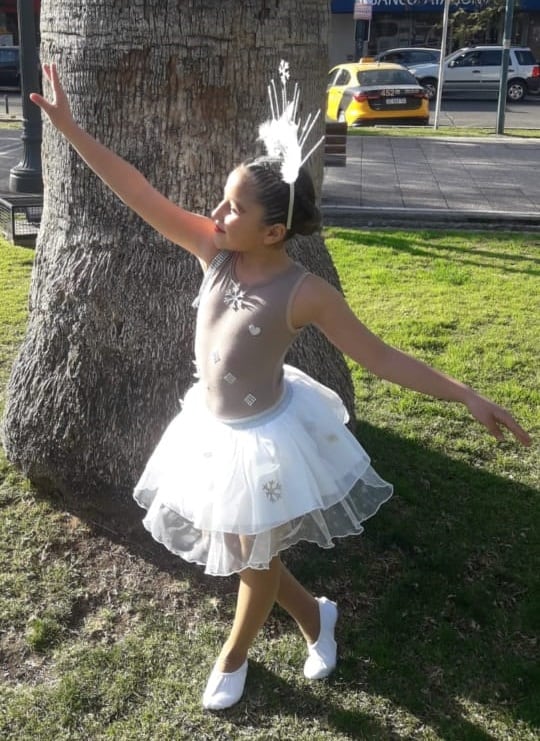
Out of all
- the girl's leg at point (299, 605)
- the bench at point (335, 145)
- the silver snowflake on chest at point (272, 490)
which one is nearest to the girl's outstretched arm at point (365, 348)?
the silver snowflake on chest at point (272, 490)

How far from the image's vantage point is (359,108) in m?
18.9

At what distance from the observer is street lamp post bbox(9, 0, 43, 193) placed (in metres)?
9.49

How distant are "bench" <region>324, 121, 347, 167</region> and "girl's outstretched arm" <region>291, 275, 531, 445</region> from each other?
8.21 m

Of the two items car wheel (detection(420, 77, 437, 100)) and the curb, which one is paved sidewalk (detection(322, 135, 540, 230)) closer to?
the curb

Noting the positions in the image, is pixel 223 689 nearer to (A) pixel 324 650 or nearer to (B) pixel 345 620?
(A) pixel 324 650

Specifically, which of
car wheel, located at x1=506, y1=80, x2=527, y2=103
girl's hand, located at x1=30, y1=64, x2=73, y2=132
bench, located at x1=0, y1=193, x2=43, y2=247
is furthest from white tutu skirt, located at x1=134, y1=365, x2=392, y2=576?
car wheel, located at x1=506, y1=80, x2=527, y2=103

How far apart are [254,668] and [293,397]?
1008 mm

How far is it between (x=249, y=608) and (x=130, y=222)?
1630 mm

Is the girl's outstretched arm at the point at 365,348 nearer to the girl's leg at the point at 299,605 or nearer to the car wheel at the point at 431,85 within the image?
the girl's leg at the point at 299,605

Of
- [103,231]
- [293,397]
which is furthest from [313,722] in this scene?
[103,231]

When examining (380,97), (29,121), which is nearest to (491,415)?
(29,121)

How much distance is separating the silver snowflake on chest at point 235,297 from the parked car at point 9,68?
26213 mm

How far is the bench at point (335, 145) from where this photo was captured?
33.6 ft

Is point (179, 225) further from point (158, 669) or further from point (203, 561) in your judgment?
point (158, 669)
